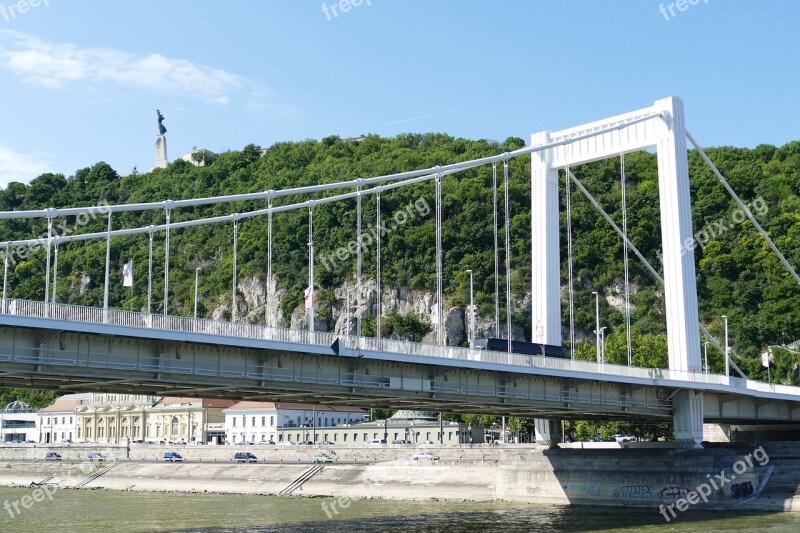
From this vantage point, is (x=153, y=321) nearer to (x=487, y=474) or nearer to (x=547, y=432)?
(x=547, y=432)

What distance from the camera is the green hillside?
95.9 metres

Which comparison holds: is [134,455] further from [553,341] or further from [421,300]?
[553,341]

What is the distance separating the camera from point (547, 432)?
52.3 m

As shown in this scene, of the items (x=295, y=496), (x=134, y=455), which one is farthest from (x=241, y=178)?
(x=295, y=496)

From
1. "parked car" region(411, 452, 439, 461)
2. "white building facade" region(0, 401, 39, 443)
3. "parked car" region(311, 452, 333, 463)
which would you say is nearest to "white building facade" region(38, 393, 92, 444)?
"white building facade" region(0, 401, 39, 443)

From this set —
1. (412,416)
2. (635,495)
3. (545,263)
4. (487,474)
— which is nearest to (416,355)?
(635,495)

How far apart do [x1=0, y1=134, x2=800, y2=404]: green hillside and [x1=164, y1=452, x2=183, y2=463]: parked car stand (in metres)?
16.1

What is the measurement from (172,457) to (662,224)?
4710 centimetres

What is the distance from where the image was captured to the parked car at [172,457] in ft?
257

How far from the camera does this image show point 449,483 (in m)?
56.0

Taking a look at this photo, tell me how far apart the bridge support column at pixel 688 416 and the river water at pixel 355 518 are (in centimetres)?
387

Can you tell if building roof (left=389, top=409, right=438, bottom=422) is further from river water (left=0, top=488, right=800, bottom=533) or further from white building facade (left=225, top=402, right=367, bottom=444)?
river water (left=0, top=488, right=800, bottom=533)

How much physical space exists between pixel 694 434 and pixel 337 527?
17363 mm

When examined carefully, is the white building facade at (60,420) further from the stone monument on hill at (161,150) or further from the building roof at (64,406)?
the stone monument on hill at (161,150)
